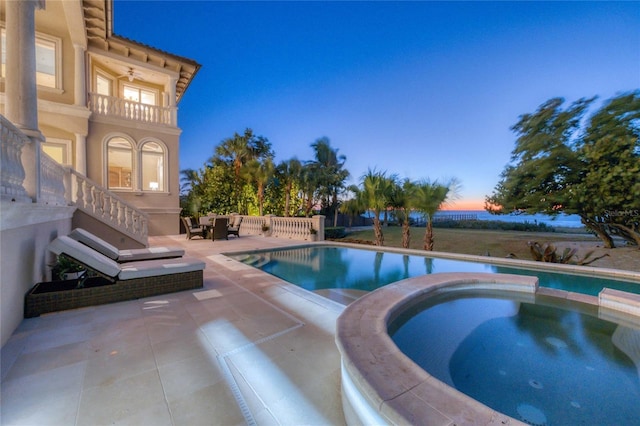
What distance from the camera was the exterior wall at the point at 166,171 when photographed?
35.4 ft

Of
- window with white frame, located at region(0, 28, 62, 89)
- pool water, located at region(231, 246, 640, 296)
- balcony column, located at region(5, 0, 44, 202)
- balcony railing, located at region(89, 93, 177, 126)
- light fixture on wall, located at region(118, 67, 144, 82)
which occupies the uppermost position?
light fixture on wall, located at region(118, 67, 144, 82)

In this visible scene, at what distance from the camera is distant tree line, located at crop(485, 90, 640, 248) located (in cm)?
912

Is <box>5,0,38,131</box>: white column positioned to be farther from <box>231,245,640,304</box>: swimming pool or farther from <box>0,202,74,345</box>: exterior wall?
<box>231,245,640,304</box>: swimming pool

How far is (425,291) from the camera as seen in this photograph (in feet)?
14.0

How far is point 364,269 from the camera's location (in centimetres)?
794

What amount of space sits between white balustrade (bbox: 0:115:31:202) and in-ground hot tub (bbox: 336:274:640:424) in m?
3.73

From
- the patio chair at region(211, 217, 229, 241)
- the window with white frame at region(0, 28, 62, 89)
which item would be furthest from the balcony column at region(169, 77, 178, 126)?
the patio chair at region(211, 217, 229, 241)

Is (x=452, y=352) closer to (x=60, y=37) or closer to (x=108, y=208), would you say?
(x=108, y=208)

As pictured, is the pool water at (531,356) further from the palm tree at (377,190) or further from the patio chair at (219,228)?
the patio chair at (219,228)

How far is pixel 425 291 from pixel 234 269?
474 centimetres

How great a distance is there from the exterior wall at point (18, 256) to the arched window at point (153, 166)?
8949mm

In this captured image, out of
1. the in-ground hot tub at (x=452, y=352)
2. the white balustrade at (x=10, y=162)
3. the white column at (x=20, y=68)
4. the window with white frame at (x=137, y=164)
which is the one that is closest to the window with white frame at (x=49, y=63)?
the window with white frame at (x=137, y=164)

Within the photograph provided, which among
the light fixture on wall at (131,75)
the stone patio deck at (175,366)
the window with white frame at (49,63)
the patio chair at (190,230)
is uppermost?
the light fixture on wall at (131,75)

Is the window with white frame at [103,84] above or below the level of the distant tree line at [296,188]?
above
